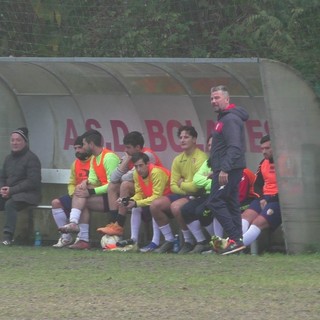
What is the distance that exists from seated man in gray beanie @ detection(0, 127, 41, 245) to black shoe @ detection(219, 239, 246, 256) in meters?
3.19

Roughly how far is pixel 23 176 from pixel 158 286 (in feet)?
16.3

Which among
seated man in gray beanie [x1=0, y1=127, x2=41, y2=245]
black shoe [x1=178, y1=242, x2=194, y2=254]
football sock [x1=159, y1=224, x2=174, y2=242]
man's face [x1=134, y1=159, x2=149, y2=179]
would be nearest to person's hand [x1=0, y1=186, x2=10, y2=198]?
seated man in gray beanie [x1=0, y1=127, x2=41, y2=245]

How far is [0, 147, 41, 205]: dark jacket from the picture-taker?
13836 millimetres

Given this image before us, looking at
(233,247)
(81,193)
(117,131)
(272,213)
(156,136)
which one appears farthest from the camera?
(117,131)

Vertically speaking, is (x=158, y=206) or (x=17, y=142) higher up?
(x=17, y=142)

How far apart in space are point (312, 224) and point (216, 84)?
2.73 metres

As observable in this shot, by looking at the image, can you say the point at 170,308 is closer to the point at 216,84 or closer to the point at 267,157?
the point at 267,157

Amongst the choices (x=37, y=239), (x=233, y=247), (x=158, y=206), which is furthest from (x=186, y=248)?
(x=37, y=239)

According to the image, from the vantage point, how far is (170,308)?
8.23 meters

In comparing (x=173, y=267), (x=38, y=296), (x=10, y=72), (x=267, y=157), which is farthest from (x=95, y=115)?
(x=38, y=296)

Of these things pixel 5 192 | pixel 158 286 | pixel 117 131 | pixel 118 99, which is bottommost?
pixel 158 286

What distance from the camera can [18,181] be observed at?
1395 cm

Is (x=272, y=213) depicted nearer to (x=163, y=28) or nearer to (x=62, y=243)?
(x=62, y=243)

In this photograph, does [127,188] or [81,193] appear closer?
[127,188]
